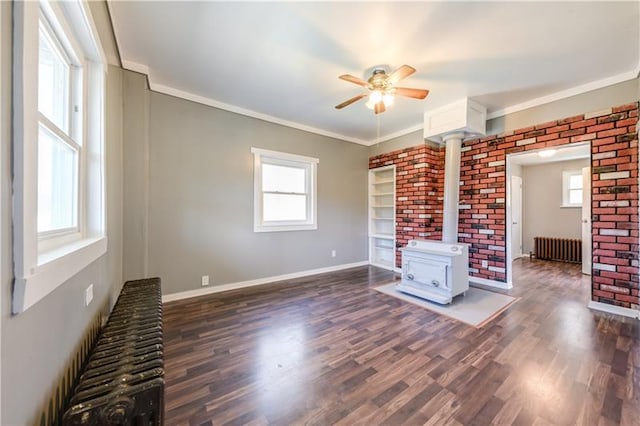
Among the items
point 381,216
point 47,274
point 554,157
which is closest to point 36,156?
point 47,274

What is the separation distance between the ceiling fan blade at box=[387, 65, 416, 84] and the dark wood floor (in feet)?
7.90

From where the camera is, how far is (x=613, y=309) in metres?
2.79

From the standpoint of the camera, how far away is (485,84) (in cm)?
294

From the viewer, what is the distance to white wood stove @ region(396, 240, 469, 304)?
3053mm

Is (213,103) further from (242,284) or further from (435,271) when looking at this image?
(435,271)

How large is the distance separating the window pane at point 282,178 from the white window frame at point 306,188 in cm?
8

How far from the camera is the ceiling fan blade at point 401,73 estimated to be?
217 cm

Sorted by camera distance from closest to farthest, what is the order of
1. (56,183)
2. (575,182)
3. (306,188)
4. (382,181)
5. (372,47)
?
(56,183)
(372,47)
(306,188)
(382,181)
(575,182)

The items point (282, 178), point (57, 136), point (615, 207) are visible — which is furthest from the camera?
point (282, 178)

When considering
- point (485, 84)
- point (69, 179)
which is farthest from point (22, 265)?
point (485, 84)

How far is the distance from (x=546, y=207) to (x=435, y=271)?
498 centimetres

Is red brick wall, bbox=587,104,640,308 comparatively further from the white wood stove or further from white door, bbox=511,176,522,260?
white door, bbox=511,176,522,260

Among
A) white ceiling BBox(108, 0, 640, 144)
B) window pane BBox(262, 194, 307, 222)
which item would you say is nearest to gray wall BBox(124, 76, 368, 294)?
window pane BBox(262, 194, 307, 222)

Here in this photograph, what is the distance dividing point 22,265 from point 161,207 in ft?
8.56
